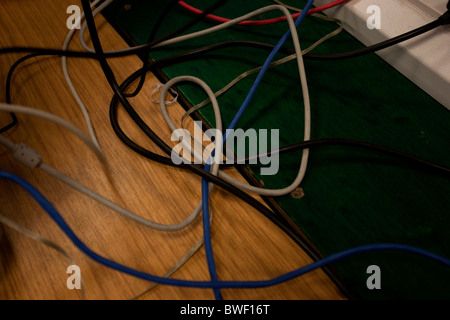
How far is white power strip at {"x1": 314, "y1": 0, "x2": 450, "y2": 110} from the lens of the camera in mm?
412

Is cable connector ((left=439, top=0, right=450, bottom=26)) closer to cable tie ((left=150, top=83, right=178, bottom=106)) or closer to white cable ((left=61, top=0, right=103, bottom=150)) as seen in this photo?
cable tie ((left=150, top=83, right=178, bottom=106))

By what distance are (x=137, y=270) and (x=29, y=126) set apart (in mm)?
242

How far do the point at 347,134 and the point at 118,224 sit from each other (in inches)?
12.3

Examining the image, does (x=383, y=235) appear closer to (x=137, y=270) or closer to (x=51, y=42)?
(x=137, y=270)

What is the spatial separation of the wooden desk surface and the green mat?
0.17 ft

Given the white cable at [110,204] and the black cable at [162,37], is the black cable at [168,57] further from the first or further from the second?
the white cable at [110,204]

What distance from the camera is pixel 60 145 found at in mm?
371

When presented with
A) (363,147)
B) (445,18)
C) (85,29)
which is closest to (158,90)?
(85,29)

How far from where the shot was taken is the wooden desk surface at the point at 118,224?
0.30 m

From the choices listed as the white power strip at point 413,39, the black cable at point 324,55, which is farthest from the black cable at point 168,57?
the white power strip at point 413,39

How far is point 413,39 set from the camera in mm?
428

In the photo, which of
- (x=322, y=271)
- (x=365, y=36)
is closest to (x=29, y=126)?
(x=322, y=271)

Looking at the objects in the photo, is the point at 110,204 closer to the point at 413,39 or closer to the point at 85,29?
the point at 85,29

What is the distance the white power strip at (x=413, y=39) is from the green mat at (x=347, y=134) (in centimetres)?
1
